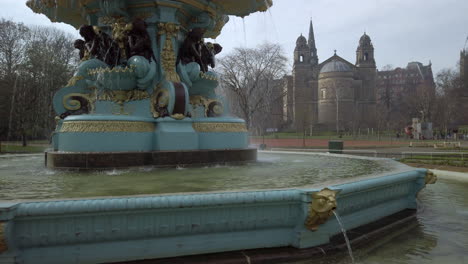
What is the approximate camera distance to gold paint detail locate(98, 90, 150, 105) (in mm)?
8281

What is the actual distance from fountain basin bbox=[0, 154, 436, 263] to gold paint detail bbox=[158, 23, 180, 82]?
5.14 m

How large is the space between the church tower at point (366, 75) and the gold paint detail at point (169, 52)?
8555cm

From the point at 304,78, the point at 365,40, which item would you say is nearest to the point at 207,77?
the point at 304,78

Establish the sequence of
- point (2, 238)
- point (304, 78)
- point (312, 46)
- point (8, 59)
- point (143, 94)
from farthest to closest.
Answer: point (312, 46) < point (304, 78) < point (8, 59) < point (143, 94) < point (2, 238)

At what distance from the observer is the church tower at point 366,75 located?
91625 millimetres

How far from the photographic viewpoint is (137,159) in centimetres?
694

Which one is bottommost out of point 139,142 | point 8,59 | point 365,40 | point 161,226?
point 161,226

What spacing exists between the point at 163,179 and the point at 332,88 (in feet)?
281

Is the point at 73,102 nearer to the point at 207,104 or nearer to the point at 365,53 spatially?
the point at 207,104

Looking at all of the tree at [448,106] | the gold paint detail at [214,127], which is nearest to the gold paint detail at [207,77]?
the gold paint detail at [214,127]

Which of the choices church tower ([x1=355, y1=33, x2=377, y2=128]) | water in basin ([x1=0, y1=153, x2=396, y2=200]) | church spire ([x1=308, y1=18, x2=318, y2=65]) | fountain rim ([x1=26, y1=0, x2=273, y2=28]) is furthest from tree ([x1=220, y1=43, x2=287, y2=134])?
church spire ([x1=308, y1=18, x2=318, y2=65])

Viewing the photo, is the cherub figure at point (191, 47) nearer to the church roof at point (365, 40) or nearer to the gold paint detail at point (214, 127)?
the gold paint detail at point (214, 127)

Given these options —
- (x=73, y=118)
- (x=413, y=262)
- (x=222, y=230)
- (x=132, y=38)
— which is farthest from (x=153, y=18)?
(x=413, y=262)

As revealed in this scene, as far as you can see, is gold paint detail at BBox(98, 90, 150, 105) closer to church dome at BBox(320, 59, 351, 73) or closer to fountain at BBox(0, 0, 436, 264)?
fountain at BBox(0, 0, 436, 264)
